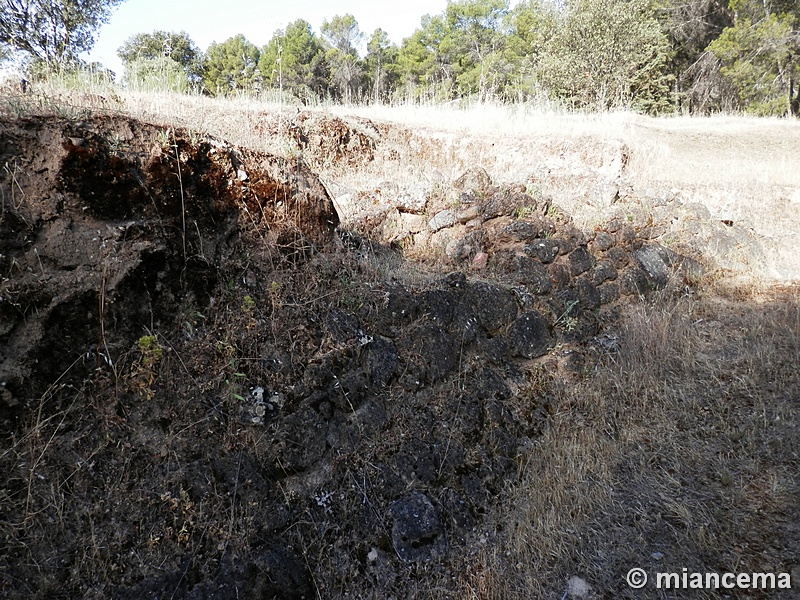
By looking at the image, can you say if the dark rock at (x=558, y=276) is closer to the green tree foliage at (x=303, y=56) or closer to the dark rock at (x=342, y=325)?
the dark rock at (x=342, y=325)

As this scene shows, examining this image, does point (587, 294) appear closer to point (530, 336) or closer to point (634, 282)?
point (634, 282)

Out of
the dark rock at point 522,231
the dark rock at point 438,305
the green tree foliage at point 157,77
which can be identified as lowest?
the dark rock at point 438,305

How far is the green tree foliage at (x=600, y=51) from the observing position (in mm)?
15977

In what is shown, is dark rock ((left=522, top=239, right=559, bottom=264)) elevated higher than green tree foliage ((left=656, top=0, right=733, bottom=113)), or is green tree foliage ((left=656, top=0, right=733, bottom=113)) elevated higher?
green tree foliage ((left=656, top=0, right=733, bottom=113))

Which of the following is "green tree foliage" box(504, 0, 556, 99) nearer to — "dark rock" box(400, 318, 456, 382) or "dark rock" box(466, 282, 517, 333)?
"dark rock" box(466, 282, 517, 333)

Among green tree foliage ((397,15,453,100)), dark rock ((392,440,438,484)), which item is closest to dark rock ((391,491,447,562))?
dark rock ((392,440,438,484))

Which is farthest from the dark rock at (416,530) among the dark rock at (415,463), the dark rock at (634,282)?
the dark rock at (634,282)

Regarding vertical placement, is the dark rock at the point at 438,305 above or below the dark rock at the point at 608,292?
above

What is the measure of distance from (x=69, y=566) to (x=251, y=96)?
6789 millimetres

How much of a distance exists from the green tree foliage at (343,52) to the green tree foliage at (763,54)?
18.4 m

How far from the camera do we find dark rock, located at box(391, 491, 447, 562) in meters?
2.75

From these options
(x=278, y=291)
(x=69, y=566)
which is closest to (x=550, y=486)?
(x=278, y=291)

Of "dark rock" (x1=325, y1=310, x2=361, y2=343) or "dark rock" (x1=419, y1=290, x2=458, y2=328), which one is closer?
"dark rock" (x1=325, y1=310, x2=361, y2=343)

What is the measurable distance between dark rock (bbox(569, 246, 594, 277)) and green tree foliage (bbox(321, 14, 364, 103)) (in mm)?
24610
